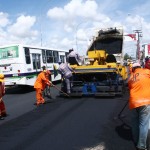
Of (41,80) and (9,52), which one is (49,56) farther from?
(41,80)

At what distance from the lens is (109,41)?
59.7ft

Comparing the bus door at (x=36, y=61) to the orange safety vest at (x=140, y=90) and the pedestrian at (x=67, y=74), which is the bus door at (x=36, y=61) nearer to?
the pedestrian at (x=67, y=74)

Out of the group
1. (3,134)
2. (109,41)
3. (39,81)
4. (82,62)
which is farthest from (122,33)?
(3,134)

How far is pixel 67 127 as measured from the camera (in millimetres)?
8359

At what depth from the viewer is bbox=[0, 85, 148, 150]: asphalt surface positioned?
22.5ft

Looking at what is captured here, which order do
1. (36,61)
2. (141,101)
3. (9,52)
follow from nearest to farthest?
1. (141,101)
2. (9,52)
3. (36,61)

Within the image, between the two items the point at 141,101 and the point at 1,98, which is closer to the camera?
the point at 141,101

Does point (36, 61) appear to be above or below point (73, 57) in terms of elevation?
below

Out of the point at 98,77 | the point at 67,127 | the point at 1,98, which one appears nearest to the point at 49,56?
the point at 98,77

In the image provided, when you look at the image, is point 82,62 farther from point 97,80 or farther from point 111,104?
point 111,104

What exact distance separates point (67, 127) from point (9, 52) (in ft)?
33.5

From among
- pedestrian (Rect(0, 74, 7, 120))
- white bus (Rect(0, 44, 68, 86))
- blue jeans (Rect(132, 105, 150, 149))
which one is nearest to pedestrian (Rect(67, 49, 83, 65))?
white bus (Rect(0, 44, 68, 86))

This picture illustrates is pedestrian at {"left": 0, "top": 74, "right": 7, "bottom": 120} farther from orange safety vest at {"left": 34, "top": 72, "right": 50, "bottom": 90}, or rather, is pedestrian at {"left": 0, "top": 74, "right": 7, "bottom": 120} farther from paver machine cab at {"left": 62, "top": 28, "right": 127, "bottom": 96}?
paver machine cab at {"left": 62, "top": 28, "right": 127, "bottom": 96}

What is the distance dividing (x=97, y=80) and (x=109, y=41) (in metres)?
4.25
